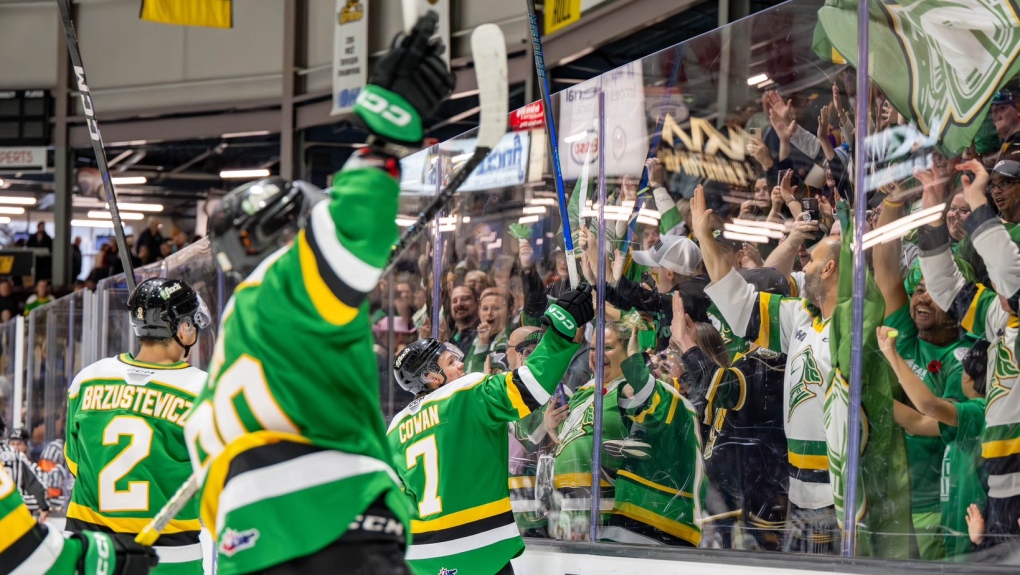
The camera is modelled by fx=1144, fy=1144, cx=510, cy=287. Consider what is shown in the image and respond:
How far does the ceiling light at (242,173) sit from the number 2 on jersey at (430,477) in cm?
1010

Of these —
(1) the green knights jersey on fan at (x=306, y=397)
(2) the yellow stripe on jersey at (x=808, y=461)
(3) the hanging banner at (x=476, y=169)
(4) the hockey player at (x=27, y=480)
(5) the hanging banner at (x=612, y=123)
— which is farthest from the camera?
(4) the hockey player at (x=27, y=480)

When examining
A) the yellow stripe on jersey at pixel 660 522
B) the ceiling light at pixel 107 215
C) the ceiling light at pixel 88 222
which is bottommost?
the yellow stripe on jersey at pixel 660 522

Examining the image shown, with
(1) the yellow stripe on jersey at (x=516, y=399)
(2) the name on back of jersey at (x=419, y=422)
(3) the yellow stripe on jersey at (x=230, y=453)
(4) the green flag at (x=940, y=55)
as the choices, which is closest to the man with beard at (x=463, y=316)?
(2) the name on back of jersey at (x=419, y=422)

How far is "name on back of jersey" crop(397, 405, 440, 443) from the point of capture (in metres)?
3.33

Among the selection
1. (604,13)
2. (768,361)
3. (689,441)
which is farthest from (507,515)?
(604,13)

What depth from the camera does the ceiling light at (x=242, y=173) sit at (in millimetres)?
13195

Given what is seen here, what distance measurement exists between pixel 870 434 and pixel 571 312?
Answer: 87cm

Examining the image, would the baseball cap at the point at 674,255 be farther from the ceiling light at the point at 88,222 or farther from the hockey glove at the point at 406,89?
the ceiling light at the point at 88,222

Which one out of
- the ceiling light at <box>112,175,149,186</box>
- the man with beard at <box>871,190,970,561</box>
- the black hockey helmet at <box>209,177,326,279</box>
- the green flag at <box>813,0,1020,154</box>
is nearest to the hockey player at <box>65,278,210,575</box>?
the black hockey helmet at <box>209,177,326,279</box>

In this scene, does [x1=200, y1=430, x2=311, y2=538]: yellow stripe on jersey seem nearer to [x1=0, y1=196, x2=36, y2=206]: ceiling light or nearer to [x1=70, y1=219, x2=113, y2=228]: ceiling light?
[x1=70, y1=219, x2=113, y2=228]: ceiling light

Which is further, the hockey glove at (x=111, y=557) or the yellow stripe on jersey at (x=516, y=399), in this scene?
the yellow stripe on jersey at (x=516, y=399)

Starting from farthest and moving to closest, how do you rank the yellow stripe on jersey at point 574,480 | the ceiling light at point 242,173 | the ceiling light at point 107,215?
the ceiling light at point 107,215 → the ceiling light at point 242,173 → the yellow stripe on jersey at point 574,480

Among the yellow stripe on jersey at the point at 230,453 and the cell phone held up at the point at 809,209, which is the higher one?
the cell phone held up at the point at 809,209

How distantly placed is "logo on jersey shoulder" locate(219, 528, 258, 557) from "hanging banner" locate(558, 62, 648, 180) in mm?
1991
